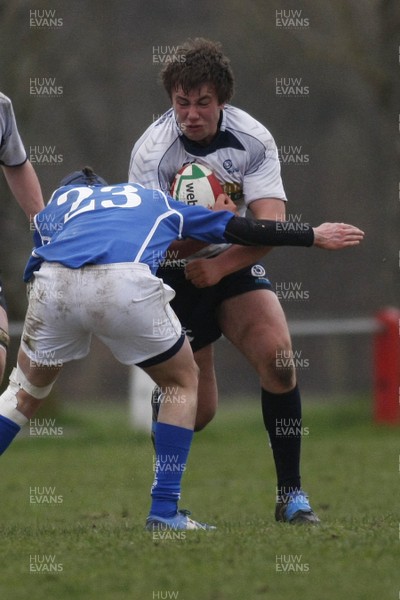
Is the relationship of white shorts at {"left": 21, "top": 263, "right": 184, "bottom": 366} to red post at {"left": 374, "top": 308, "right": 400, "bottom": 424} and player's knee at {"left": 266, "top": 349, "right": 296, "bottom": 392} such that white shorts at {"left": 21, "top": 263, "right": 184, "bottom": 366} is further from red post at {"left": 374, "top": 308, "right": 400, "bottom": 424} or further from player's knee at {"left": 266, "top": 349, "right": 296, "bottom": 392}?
red post at {"left": 374, "top": 308, "right": 400, "bottom": 424}

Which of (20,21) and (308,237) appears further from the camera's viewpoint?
(20,21)

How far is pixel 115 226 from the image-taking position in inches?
218

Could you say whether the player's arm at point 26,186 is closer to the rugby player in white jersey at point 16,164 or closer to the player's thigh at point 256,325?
the rugby player in white jersey at point 16,164

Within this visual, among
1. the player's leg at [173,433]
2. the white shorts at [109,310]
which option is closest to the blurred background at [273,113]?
the white shorts at [109,310]

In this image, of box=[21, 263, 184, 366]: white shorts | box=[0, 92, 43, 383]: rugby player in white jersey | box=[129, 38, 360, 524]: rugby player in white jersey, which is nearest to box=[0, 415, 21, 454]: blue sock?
box=[21, 263, 184, 366]: white shorts

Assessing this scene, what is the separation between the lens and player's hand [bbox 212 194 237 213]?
623cm

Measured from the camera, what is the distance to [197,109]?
622cm

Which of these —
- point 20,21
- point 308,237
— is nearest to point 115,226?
point 308,237

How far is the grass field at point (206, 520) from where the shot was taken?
177 inches

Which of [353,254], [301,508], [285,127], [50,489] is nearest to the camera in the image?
[301,508]

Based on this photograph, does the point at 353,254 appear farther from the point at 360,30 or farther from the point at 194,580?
the point at 194,580

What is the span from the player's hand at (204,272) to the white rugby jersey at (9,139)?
1138 mm

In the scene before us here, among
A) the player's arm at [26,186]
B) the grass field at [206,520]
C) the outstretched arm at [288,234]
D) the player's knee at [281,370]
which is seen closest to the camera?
the grass field at [206,520]

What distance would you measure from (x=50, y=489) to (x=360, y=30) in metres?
9.70
